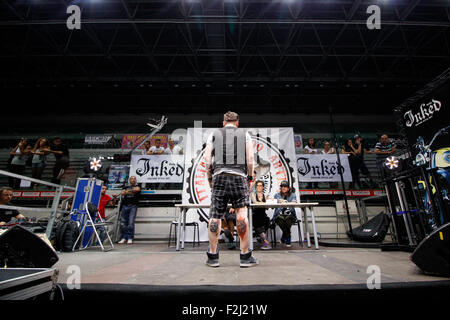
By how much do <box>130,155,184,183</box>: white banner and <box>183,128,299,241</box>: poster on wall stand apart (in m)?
0.65

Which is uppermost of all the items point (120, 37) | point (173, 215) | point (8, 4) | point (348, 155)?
point (120, 37)

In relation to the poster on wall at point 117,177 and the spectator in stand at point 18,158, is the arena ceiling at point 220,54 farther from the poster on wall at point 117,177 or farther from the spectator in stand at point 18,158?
the poster on wall at point 117,177

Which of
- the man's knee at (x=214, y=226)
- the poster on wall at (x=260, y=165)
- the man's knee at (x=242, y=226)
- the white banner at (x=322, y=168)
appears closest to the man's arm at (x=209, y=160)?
the man's knee at (x=214, y=226)

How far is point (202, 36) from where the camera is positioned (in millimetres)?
7277

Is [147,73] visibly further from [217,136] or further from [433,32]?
[433,32]

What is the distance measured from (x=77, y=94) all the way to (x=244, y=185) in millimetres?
10687

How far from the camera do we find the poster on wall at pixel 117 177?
6207 millimetres

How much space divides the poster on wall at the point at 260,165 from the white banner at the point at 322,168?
0.82 metres

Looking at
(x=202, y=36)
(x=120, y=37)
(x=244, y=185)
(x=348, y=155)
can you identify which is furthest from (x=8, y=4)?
(x=348, y=155)

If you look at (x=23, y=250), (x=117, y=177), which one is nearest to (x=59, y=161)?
(x=117, y=177)

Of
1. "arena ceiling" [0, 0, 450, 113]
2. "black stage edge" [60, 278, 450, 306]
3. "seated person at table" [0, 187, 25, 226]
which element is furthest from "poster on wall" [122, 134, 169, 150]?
"black stage edge" [60, 278, 450, 306]

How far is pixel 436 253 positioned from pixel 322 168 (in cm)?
447

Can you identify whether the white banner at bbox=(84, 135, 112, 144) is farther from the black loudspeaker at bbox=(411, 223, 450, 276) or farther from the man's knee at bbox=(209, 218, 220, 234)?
the black loudspeaker at bbox=(411, 223, 450, 276)

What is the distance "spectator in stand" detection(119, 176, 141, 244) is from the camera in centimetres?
502
